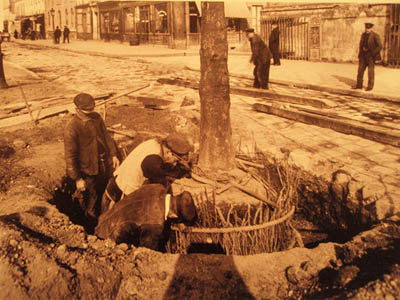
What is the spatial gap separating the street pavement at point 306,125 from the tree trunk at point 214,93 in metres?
0.76

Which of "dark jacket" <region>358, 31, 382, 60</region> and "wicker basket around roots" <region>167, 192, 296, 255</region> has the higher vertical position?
"dark jacket" <region>358, 31, 382, 60</region>

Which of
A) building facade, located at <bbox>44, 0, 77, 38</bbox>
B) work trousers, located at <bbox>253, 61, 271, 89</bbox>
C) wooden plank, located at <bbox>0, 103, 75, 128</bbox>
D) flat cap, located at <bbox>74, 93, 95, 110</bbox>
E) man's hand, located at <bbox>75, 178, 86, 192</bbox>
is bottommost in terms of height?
man's hand, located at <bbox>75, 178, 86, 192</bbox>

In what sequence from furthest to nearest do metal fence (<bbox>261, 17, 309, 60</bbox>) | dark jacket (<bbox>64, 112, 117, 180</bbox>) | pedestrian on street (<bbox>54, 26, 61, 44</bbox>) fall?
pedestrian on street (<bbox>54, 26, 61, 44</bbox>) → metal fence (<bbox>261, 17, 309, 60</bbox>) → dark jacket (<bbox>64, 112, 117, 180</bbox>)

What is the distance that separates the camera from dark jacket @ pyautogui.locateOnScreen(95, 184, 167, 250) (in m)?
3.80

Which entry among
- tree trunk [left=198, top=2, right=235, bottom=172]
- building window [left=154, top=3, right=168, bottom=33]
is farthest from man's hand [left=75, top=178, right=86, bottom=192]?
building window [left=154, top=3, right=168, bottom=33]

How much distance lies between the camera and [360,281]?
2988 millimetres

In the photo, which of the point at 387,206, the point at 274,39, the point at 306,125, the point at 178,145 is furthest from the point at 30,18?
the point at 387,206

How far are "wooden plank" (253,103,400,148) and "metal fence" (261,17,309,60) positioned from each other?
12.0 meters

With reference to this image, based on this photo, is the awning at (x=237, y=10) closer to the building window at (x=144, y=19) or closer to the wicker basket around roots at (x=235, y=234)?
the building window at (x=144, y=19)

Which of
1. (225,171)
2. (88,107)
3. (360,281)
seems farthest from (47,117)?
(360,281)

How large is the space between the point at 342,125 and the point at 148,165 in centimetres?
451

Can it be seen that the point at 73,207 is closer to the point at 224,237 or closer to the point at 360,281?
the point at 224,237

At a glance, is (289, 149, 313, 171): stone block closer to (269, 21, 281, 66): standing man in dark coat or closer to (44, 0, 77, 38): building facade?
(269, 21, 281, 66): standing man in dark coat

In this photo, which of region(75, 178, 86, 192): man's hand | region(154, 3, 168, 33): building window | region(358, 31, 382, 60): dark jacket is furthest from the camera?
region(154, 3, 168, 33): building window
